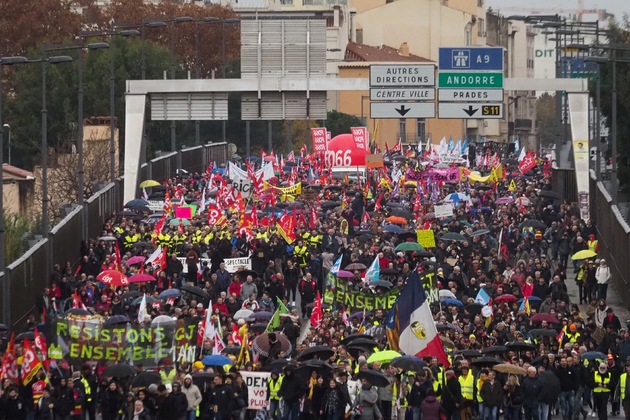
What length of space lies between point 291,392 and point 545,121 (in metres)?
157

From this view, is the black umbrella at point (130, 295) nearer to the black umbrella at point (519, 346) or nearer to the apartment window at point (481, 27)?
the black umbrella at point (519, 346)

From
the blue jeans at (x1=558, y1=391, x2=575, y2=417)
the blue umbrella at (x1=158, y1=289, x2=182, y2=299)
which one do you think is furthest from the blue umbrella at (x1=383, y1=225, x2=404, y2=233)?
the blue jeans at (x1=558, y1=391, x2=575, y2=417)

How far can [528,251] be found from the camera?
4047 centimetres

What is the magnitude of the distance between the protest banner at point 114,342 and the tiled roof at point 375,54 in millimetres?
96035

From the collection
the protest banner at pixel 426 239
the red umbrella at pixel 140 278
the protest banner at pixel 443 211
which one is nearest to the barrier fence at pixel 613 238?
the protest banner at pixel 443 211

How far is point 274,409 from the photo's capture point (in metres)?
26.0

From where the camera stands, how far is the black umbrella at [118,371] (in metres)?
26.0

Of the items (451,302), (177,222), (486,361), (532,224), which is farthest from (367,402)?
(532,224)

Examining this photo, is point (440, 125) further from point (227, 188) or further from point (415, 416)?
point (415, 416)

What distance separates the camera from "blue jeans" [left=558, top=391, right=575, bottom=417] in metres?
27.1

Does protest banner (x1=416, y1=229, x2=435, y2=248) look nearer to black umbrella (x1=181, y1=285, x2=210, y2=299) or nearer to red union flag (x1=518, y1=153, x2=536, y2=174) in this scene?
black umbrella (x1=181, y1=285, x2=210, y2=299)

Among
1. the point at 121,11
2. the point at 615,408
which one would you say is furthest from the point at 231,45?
the point at 615,408

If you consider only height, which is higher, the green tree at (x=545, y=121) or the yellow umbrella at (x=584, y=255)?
the green tree at (x=545, y=121)

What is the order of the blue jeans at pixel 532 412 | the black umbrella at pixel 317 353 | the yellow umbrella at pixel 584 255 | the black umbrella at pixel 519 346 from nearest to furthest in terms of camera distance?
1. the blue jeans at pixel 532 412
2. the black umbrella at pixel 317 353
3. the black umbrella at pixel 519 346
4. the yellow umbrella at pixel 584 255
